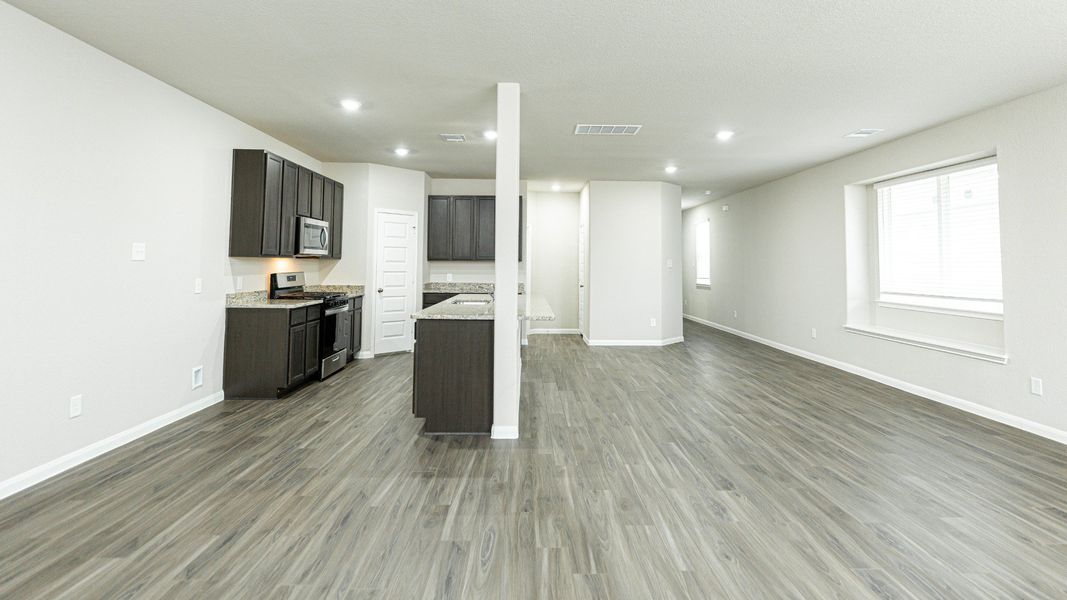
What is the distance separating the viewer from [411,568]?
1.73m

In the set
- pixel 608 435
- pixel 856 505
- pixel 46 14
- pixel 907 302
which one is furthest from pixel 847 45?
pixel 46 14

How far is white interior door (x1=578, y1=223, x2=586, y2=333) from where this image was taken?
24.8ft

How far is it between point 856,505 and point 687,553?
1120 mm

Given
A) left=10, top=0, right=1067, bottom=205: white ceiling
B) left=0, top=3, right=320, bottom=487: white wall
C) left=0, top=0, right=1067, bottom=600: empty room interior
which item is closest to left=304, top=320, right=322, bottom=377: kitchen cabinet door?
left=0, top=0, right=1067, bottom=600: empty room interior

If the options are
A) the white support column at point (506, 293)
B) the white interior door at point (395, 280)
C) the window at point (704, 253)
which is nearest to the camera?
the white support column at point (506, 293)

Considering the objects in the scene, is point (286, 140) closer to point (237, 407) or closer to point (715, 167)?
point (237, 407)

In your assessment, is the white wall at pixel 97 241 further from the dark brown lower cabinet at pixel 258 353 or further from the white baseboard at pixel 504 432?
the white baseboard at pixel 504 432

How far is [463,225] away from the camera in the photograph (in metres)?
6.63

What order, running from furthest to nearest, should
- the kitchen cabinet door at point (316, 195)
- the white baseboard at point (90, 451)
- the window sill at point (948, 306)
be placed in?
the kitchen cabinet door at point (316, 195)
the window sill at point (948, 306)
the white baseboard at point (90, 451)

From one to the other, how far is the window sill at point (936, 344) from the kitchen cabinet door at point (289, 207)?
21.9 feet

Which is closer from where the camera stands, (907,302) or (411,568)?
(411,568)

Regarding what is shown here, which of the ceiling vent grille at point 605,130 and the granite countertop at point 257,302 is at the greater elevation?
the ceiling vent grille at point 605,130

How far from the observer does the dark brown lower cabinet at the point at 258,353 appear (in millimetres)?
3988

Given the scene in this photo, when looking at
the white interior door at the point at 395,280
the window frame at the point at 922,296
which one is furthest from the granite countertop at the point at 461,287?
the window frame at the point at 922,296
